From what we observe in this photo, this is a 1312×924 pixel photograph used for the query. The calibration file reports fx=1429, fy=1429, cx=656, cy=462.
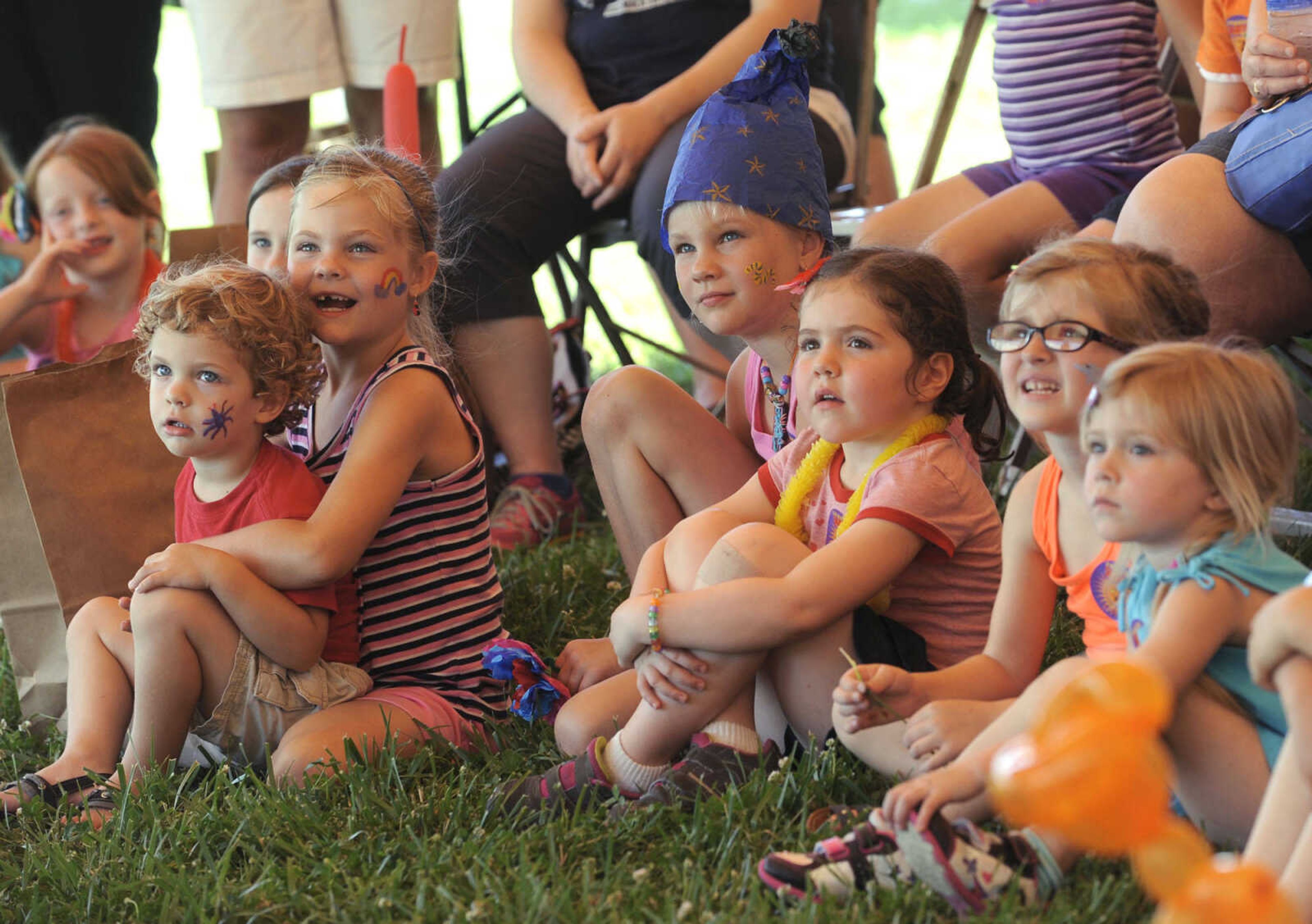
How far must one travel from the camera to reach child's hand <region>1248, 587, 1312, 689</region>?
1.16 meters

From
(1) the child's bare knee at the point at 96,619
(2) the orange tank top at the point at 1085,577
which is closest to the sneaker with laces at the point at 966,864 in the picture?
(2) the orange tank top at the point at 1085,577

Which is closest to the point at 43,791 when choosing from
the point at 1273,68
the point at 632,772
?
the point at 632,772

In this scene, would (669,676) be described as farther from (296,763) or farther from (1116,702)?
(1116,702)

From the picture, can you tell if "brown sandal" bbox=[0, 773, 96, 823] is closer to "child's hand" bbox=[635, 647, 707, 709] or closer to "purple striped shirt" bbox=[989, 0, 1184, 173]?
"child's hand" bbox=[635, 647, 707, 709]

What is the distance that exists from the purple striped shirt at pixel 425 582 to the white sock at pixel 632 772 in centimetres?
41

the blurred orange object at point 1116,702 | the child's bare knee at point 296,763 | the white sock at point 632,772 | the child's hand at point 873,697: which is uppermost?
the blurred orange object at point 1116,702

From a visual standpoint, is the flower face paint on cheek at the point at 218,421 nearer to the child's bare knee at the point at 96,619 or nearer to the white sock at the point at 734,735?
the child's bare knee at the point at 96,619

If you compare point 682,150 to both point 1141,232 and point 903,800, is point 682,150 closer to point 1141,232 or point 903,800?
point 1141,232

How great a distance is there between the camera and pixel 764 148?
210 cm

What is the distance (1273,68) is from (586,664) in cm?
129

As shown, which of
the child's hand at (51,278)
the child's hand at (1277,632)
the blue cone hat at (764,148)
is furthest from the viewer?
the child's hand at (51,278)

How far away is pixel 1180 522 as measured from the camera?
1.34m

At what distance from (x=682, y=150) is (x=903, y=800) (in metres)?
1.13

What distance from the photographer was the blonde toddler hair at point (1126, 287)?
4.92ft
